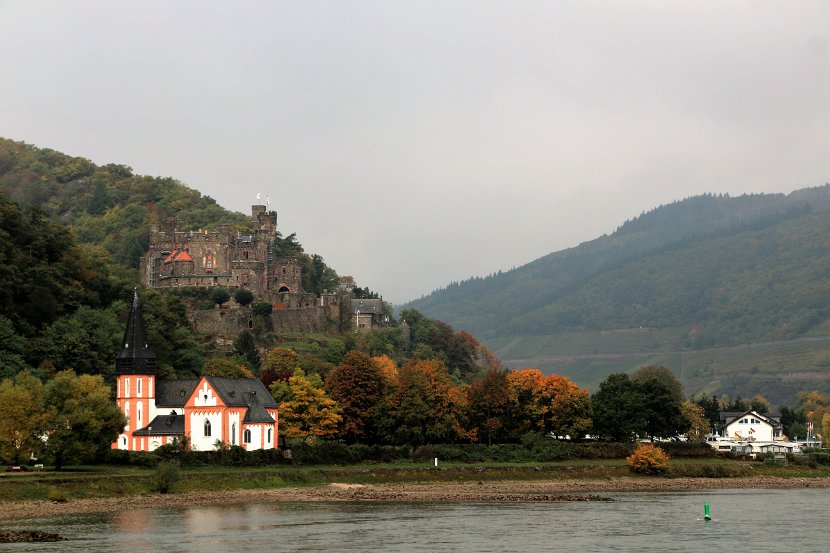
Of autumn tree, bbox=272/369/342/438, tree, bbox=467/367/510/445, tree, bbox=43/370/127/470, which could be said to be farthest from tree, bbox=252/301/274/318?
tree, bbox=43/370/127/470

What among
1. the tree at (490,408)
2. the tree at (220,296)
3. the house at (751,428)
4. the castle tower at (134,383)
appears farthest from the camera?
the house at (751,428)

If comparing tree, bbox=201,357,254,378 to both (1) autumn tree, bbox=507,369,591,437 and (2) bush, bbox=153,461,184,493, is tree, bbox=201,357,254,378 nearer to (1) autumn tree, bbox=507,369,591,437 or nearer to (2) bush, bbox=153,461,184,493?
(1) autumn tree, bbox=507,369,591,437

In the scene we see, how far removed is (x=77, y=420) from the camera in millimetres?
75500

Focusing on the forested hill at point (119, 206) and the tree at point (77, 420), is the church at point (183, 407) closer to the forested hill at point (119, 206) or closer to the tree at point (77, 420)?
the tree at point (77, 420)

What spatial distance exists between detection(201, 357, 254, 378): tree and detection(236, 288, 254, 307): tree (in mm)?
26526

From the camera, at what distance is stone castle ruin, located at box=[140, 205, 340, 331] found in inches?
5335

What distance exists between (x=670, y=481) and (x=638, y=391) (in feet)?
48.8

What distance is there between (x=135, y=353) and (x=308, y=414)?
42.3 feet

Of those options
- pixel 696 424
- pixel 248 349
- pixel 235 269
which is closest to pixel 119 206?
pixel 235 269

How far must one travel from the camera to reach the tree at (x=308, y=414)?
306 feet

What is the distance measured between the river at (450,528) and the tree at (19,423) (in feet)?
32.8

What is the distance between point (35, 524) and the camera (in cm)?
6088

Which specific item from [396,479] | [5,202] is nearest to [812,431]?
[396,479]

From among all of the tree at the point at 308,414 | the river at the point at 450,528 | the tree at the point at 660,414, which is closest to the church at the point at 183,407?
the tree at the point at 308,414
